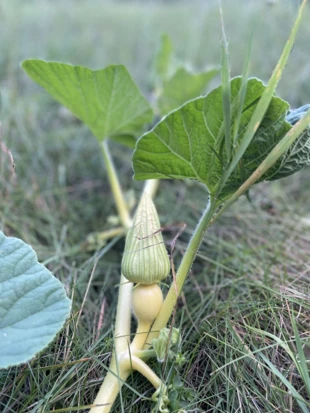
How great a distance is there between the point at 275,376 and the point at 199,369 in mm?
164

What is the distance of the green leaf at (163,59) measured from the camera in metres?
1.91

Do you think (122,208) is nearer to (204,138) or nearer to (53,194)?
(53,194)

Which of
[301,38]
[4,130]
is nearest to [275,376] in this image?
[4,130]

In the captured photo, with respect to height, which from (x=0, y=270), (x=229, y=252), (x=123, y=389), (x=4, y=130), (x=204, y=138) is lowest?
(x=123, y=389)

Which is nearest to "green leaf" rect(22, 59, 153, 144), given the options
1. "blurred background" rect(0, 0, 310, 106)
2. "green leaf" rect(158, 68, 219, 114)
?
"green leaf" rect(158, 68, 219, 114)

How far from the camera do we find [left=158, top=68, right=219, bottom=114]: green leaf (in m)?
1.75

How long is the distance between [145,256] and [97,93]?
62 centimetres

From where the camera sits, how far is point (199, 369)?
0.96 m

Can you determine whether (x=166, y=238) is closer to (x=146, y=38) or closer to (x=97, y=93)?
(x=97, y=93)

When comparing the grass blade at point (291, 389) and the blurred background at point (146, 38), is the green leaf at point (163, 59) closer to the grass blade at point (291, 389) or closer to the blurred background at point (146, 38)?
the blurred background at point (146, 38)

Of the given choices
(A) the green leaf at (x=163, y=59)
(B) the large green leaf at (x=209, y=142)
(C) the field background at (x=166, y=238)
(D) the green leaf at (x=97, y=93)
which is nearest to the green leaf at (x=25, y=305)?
(C) the field background at (x=166, y=238)

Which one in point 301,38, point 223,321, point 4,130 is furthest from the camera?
point 301,38

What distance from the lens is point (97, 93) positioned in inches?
51.8

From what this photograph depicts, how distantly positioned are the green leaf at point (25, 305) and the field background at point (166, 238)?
0.14 metres
